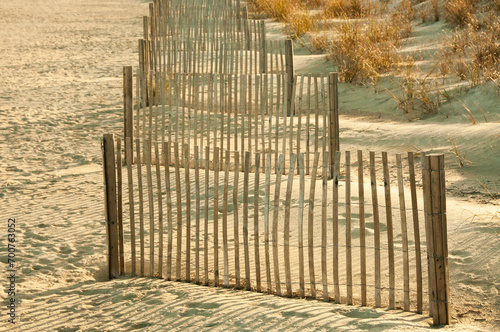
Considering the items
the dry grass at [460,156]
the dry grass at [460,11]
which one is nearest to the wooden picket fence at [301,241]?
the dry grass at [460,156]

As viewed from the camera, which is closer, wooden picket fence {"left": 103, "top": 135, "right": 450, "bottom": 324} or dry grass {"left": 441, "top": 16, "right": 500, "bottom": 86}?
wooden picket fence {"left": 103, "top": 135, "right": 450, "bottom": 324}

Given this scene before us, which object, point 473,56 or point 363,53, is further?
point 363,53

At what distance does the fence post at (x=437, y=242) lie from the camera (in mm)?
3242

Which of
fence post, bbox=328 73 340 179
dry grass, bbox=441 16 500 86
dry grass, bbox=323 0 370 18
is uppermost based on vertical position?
dry grass, bbox=323 0 370 18

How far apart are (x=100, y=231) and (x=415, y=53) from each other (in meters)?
6.36

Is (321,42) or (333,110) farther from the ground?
(321,42)

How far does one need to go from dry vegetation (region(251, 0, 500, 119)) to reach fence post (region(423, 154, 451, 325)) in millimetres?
4311

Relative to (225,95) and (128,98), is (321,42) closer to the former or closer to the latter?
(225,95)


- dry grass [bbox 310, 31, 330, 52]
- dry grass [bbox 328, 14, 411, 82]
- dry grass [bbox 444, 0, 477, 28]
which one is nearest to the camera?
dry grass [bbox 328, 14, 411, 82]

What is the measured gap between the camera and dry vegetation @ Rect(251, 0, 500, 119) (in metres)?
7.79

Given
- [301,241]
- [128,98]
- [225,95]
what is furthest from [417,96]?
[301,241]

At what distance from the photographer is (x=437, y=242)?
3256 millimetres

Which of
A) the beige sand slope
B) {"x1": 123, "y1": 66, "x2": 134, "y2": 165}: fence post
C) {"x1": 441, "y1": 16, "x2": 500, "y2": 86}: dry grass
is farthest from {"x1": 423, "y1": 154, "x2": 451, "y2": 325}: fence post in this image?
{"x1": 441, "y1": 16, "x2": 500, "y2": 86}: dry grass

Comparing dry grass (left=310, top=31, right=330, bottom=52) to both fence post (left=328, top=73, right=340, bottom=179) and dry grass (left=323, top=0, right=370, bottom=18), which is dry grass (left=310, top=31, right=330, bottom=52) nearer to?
dry grass (left=323, top=0, right=370, bottom=18)
